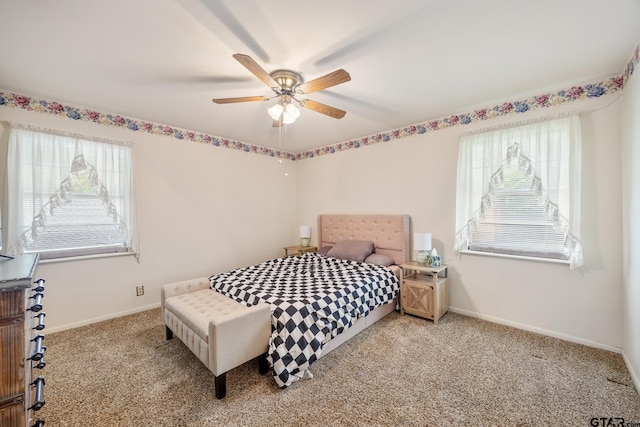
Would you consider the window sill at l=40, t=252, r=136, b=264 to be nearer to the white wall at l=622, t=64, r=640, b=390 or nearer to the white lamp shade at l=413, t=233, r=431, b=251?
the white lamp shade at l=413, t=233, r=431, b=251

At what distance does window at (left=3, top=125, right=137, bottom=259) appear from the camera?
2.56 m

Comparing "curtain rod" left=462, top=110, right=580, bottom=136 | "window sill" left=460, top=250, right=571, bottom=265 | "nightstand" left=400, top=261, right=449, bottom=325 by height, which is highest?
"curtain rod" left=462, top=110, right=580, bottom=136

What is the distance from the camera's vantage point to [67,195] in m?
2.82

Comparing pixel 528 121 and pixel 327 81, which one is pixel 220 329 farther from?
pixel 528 121

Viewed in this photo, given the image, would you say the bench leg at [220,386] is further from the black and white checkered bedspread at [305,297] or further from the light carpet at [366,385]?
the black and white checkered bedspread at [305,297]

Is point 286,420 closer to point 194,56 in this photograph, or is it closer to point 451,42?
point 194,56

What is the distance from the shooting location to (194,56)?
1.97 meters

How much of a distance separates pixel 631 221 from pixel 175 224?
4.75m

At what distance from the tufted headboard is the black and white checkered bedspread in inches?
18.0

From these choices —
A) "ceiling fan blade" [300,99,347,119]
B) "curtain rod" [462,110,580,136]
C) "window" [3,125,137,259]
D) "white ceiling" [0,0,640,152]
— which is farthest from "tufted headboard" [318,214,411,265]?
"window" [3,125,137,259]

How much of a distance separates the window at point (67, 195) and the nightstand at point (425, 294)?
11.2 ft

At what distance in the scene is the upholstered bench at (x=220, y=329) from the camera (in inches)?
71.9

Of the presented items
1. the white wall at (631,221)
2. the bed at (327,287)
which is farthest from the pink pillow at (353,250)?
the white wall at (631,221)

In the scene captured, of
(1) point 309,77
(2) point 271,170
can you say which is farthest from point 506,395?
(2) point 271,170
